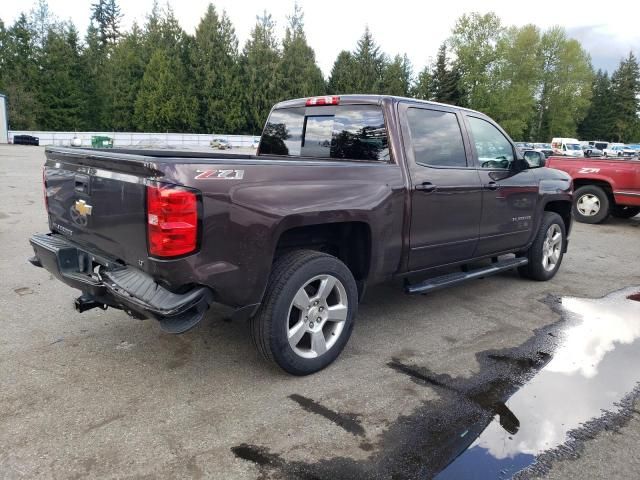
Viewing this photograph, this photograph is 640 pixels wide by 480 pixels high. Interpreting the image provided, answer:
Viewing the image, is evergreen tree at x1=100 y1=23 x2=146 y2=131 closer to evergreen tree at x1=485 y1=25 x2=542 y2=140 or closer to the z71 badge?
evergreen tree at x1=485 y1=25 x2=542 y2=140

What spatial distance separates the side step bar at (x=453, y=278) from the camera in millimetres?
4125

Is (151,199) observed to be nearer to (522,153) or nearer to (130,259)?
(130,259)

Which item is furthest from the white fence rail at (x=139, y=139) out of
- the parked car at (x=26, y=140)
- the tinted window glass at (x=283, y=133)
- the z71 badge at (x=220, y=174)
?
the z71 badge at (x=220, y=174)

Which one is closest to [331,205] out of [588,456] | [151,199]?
[151,199]

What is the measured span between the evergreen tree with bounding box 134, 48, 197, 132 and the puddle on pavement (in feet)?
178

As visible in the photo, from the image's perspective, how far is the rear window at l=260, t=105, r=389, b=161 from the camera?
402cm

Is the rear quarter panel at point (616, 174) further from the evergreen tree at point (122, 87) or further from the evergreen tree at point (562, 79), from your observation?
the evergreen tree at point (562, 79)

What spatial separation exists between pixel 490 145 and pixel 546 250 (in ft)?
5.88

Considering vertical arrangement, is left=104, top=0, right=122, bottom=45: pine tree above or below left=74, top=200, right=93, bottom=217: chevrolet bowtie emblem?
above

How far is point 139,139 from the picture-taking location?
152ft

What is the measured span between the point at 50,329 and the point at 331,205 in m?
2.57

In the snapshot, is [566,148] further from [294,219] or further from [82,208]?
[82,208]

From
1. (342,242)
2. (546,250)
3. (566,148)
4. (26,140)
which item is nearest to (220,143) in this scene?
(26,140)

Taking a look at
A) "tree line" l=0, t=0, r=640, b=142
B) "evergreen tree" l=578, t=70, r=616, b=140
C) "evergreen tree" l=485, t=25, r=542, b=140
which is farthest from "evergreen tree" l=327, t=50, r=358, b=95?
"evergreen tree" l=578, t=70, r=616, b=140
